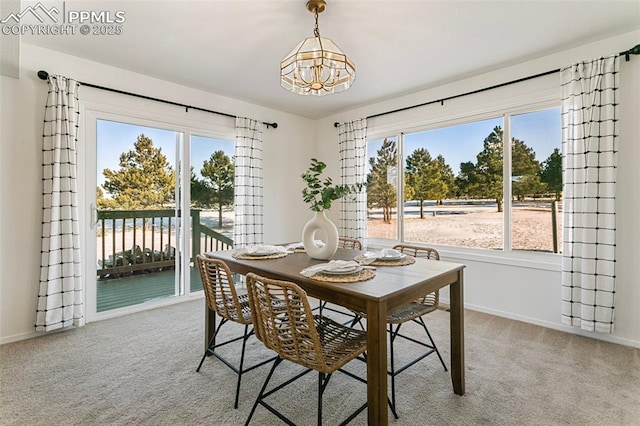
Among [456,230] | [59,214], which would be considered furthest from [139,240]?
[456,230]

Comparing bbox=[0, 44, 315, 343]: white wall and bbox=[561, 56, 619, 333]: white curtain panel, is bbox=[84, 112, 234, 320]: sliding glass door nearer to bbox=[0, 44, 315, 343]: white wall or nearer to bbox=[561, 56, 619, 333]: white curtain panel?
bbox=[0, 44, 315, 343]: white wall

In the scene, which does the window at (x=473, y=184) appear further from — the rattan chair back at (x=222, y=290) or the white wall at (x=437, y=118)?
the rattan chair back at (x=222, y=290)

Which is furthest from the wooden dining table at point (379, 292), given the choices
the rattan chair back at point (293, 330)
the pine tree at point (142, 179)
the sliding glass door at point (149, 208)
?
the pine tree at point (142, 179)

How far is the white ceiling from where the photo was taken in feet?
7.19

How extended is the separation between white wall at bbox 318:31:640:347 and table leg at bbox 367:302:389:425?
243 cm

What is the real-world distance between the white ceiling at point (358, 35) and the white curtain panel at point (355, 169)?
0.94 m

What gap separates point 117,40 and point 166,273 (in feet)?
7.92

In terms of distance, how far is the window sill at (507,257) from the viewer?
2.96 m

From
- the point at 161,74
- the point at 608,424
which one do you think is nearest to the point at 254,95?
the point at 161,74

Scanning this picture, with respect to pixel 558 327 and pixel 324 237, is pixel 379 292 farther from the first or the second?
pixel 558 327

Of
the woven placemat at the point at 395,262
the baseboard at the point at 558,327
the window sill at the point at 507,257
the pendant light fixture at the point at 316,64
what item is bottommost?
the baseboard at the point at 558,327

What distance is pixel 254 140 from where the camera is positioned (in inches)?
163

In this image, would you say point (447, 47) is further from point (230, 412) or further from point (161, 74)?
point (230, 412)

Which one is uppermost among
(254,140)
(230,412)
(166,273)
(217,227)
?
(254,140)
